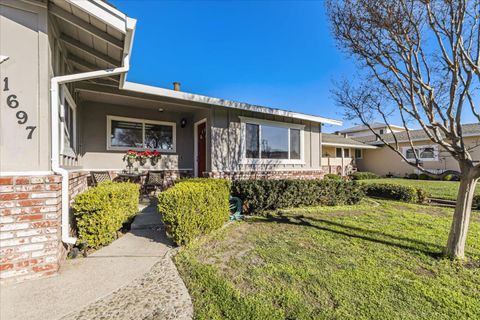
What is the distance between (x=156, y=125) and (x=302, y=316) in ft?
24.8

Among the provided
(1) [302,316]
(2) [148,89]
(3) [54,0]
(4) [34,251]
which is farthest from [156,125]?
(1) [302,316]

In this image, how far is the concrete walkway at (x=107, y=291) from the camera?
227 centimetres

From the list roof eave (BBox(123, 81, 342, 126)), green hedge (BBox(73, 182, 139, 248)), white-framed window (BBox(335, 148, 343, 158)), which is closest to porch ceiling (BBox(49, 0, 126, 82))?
roof eave (BBox(123, 81, 342, 126))

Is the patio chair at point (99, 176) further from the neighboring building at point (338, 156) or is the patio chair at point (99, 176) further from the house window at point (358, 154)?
the house window at point (358, 154)

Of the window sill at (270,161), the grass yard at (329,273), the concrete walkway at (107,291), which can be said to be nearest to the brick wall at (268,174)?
the window sill at (270,161)

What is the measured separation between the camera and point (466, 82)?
3.73 meters

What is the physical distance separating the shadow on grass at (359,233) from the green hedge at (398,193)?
4612 millimetres

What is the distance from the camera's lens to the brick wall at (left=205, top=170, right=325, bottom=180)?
7711 millimetres

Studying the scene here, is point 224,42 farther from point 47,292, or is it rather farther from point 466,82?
point 47,292

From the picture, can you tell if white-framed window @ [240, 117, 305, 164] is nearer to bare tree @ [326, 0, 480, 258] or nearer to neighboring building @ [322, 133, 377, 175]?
bare tree @ [326, 0, 480, 258]

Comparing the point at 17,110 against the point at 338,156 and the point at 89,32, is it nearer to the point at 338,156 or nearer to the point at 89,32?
the point at 89,32

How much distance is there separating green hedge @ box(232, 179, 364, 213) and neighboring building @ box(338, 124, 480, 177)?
37.3 ft

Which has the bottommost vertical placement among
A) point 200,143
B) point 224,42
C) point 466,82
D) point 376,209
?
point 376,209

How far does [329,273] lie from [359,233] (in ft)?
7.18
